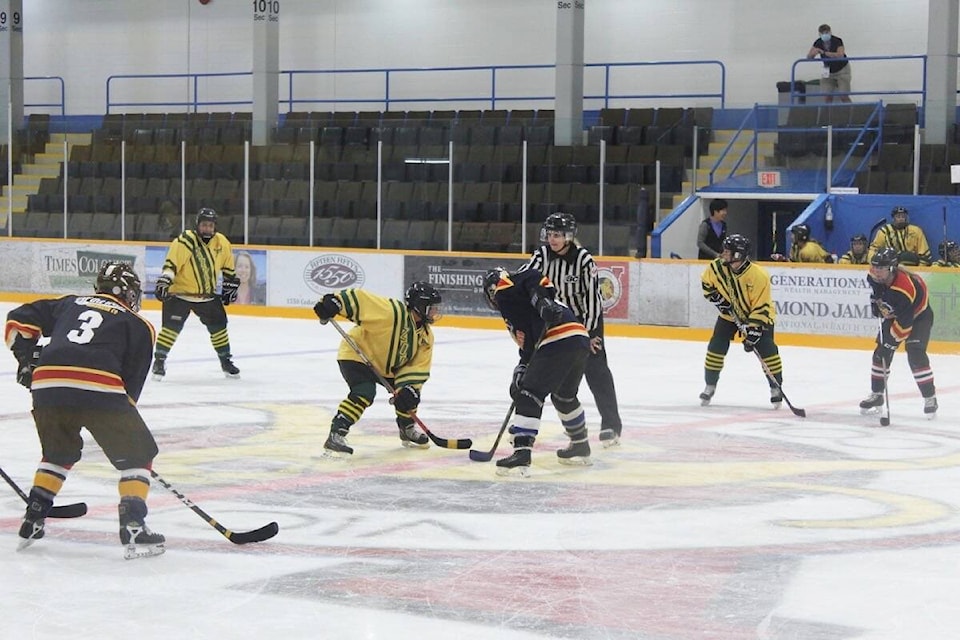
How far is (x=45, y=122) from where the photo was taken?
21.6 meters

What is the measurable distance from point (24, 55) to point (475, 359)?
14924 mm

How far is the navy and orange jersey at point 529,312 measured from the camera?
6.39 m

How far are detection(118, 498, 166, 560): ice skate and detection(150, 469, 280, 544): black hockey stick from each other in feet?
0.39

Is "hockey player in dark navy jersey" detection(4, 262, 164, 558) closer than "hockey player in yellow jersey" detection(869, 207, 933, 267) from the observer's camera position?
Yes

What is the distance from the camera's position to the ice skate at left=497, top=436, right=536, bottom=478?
252 inches

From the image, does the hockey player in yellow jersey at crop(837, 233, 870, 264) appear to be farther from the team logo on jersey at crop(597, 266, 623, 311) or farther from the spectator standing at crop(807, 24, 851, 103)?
the spectator standing at crop(807, 24, 851, 103)

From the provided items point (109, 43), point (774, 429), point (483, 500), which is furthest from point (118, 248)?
point (483, 500)

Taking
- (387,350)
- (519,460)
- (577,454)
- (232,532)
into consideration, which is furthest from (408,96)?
(232,532)

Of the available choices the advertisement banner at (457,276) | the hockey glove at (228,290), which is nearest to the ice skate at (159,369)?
Answer: the hockey glove at (228,290)

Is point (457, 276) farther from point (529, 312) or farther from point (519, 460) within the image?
point (519, 460)

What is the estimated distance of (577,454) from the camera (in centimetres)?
679

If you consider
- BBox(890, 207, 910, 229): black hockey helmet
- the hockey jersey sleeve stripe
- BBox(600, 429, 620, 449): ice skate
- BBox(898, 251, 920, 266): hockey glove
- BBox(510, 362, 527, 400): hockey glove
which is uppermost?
BBox(890, 207, 910, 229): black hockey helmet

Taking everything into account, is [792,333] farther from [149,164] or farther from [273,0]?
[273,0]

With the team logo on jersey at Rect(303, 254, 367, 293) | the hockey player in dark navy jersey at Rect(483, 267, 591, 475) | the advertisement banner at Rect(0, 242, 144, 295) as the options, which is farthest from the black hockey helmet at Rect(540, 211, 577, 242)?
the advertisement banner at Rect(0, 242, 144, 295)
